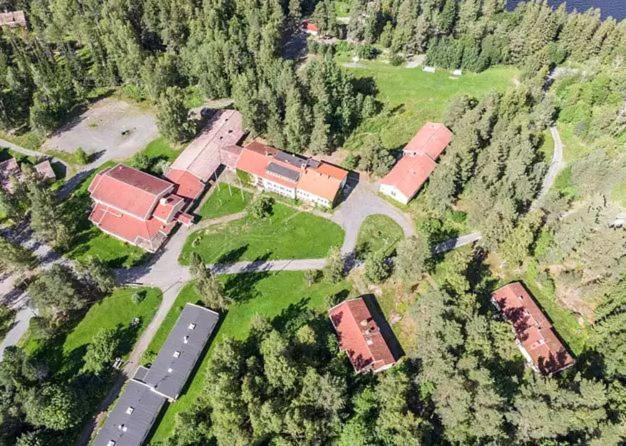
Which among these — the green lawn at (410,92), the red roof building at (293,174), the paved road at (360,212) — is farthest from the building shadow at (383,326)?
the green lawn at (410,92)

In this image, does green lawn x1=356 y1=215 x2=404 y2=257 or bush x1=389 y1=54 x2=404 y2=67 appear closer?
green lawn x1=356 y1=215 x2=404 y2=257

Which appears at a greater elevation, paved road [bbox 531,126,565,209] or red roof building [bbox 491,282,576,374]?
paved road [bbox 531,126,565,209]

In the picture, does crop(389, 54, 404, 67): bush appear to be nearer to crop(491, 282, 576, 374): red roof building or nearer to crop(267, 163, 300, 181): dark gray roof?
crop(267, 163, 300, 181): dark gray roof

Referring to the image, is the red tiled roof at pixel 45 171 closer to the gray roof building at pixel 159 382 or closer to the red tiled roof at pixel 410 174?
the gray roof building at pixel 159 382

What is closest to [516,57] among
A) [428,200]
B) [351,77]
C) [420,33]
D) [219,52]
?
[420,33]

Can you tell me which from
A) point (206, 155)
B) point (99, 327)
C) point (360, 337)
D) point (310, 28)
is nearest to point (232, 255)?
point (99, 327)

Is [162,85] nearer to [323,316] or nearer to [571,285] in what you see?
[323,316]

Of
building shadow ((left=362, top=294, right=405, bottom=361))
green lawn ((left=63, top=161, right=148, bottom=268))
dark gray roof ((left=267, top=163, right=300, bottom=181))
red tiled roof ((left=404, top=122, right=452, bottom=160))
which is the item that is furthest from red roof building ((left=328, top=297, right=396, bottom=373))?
green lawn ((left=63, top=161, right=148, bottom=268))

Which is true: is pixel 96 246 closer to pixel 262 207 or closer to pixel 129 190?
pixel 129 190
